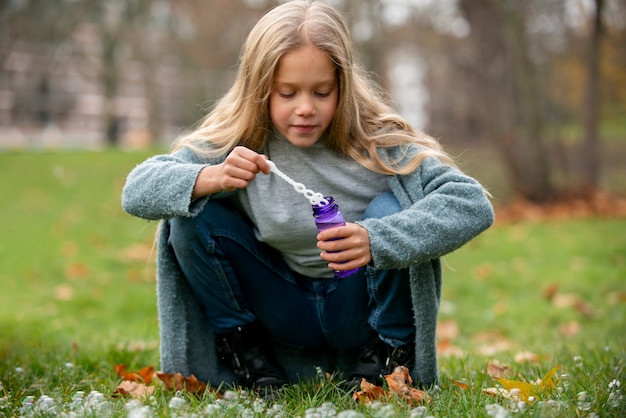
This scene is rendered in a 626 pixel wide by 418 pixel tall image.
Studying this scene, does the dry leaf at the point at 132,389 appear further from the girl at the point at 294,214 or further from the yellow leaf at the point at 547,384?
the yellow leaf at the point at 547,384

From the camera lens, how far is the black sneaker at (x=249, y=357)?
2443mm

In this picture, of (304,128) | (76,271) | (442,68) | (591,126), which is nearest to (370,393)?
(304,128)

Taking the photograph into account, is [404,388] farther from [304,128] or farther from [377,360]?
[304,128]

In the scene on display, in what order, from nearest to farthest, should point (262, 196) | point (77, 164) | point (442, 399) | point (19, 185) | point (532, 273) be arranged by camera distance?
1. point (442, 399)
2. point (262, 196)
3. point (532, 273)
4. point (19, 185)
5. point (77, 164)

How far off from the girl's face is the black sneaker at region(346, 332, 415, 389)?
71cm

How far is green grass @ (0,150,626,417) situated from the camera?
6.33ft

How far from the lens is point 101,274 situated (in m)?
6.20

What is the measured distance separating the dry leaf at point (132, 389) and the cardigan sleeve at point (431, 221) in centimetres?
82

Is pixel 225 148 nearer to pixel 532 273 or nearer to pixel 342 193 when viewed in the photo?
pixel 342 193

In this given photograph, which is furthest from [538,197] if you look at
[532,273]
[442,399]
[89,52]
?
[89,52]

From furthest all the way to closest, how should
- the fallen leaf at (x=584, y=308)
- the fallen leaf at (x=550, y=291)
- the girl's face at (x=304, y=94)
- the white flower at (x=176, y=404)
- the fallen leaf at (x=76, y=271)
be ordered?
the fallen leaf at (x=76, y=271)
the fallen leaf at (x=550, y=291)
the fallen leaf at (x=584, y=308)
the girl's face at (x=304, y=94)
the white flower at (x=176, y=404)

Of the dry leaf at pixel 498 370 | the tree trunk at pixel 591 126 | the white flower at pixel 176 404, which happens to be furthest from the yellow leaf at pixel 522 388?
the tree trunk at pixel 591 126

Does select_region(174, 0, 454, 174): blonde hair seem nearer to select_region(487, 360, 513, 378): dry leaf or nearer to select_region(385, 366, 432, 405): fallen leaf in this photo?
select_region(385, 366, 432, 405): fallen leaf

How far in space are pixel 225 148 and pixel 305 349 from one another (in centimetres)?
77
